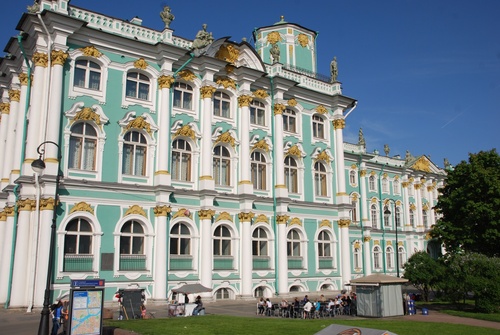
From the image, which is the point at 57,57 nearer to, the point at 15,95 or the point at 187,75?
the point at 15,95

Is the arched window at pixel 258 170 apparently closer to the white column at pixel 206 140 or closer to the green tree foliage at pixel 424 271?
the white column at pixel 206 140

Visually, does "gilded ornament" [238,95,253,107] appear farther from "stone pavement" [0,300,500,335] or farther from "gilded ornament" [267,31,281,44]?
"stone pavement" [0,300,500,335]

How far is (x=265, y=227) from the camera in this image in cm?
3700

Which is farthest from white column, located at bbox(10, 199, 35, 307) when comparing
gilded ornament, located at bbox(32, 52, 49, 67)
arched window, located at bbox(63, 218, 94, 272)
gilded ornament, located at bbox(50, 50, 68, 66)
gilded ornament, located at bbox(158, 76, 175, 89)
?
gilded ornament, located at bbox(158, 76, 175, 89)

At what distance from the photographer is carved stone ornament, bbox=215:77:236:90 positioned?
36.3 m

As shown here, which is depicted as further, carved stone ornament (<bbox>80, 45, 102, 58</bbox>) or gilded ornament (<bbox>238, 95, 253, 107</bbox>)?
gilded ornament (<bbox>238, 95, 253, 107</bbox>)

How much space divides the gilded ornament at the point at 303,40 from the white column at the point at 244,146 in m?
10.9

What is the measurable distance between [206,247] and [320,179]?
1339cm

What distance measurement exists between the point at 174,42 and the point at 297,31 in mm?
15272

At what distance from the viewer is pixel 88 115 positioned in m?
29.6

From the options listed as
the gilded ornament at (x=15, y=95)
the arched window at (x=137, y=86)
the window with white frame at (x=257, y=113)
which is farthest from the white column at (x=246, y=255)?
the gilded ornament at (x=15, y=95)

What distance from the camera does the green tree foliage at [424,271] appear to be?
35.4 m

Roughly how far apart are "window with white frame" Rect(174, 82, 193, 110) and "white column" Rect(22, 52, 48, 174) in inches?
339

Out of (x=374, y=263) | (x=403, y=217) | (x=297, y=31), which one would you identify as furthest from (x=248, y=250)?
(x=403, y=217)
